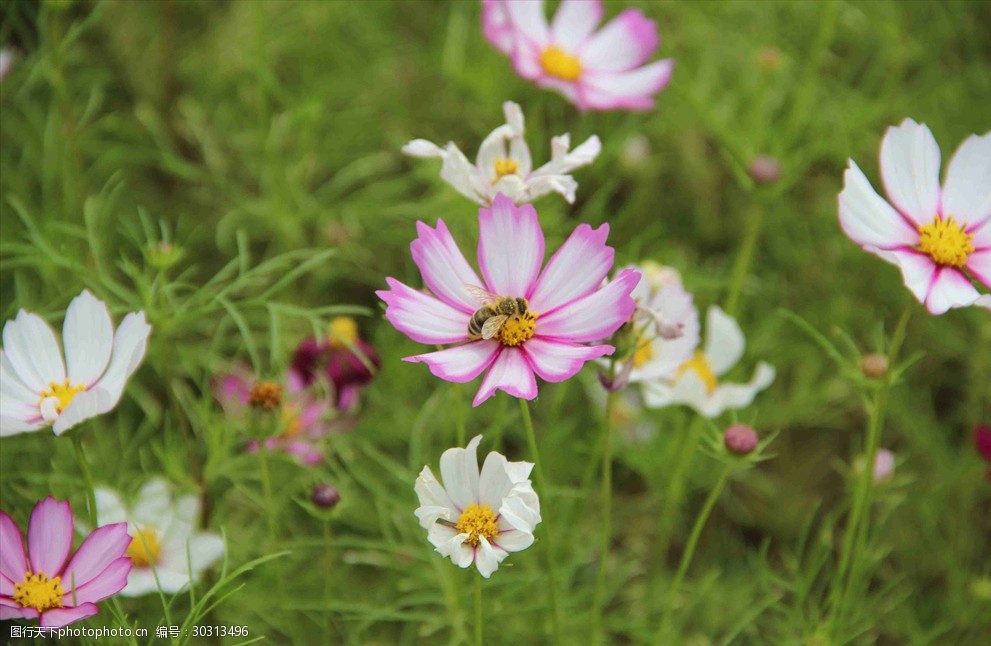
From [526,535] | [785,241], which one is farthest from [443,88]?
[526,535]

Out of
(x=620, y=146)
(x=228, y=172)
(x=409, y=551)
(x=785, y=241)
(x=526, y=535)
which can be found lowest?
(x=526, y=535)

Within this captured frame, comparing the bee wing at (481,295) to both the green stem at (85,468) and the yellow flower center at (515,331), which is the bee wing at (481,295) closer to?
the yellow flower center at (515,331)

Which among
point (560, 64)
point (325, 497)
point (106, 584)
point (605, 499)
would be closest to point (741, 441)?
point (605, 499)

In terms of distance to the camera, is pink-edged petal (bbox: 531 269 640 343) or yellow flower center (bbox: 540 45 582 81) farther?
yellow flower center (bbox: 540 45 582 81)

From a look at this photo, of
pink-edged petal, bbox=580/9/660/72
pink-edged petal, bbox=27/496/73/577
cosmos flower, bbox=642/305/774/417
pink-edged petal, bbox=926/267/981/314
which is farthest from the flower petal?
pink-edged petal, bbox=580/9/660/72

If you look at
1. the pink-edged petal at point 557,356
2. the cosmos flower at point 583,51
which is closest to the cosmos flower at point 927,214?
the pink-edged petal at point 557,356

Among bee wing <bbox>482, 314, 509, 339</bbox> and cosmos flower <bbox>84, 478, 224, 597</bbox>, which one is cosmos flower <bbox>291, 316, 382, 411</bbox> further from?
bee wing <bbox>482, 314, 509, 339</bbox>

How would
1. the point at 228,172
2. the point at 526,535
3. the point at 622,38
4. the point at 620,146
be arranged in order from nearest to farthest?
the point at 526,535, the point at 622,38, the point at 620,146, the point at 228,172

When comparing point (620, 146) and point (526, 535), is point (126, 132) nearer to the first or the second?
point (620, 146)
